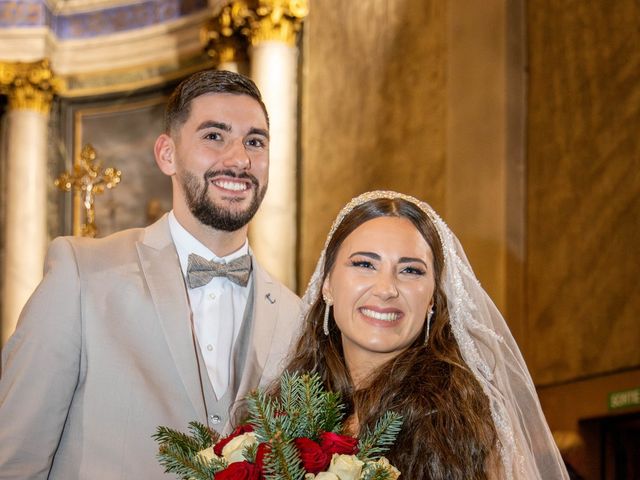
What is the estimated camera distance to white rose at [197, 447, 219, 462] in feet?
8.50

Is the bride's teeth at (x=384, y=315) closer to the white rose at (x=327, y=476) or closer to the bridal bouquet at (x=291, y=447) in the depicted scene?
the bridal bouquet at (x=291, y=447)

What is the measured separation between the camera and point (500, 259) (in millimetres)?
6762

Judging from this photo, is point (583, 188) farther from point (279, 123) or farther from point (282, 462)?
point (282, 462)

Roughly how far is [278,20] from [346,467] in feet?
19.4

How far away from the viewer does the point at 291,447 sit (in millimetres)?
2443

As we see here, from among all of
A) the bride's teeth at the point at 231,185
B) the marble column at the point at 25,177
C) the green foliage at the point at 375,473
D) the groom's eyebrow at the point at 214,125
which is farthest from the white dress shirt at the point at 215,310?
the marble column at the point at 25,177

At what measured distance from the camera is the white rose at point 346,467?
8.00 feet

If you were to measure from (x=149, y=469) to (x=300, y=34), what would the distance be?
16.8ft

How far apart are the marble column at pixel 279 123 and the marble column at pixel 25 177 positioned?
2490 mm

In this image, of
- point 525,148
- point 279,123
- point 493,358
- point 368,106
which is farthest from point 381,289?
point 279,123

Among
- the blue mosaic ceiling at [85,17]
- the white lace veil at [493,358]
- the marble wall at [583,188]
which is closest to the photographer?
the white lace veil at [493,358]

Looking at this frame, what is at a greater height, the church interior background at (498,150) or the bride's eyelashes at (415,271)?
the church interior background at (498,150)

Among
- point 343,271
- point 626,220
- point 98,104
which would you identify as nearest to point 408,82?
point 626,220

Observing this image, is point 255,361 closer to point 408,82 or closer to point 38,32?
point 408,82
